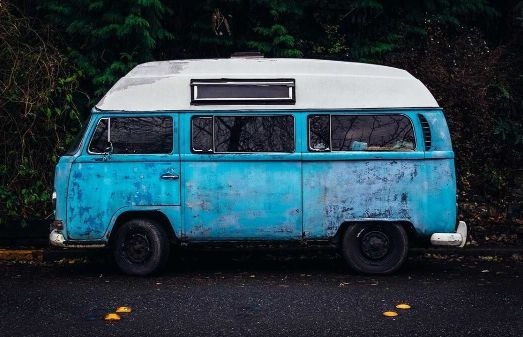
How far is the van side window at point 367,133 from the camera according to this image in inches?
385

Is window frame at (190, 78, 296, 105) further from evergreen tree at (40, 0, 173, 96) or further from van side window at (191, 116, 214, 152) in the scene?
evergreen tree at (40, 0, 173, 96)

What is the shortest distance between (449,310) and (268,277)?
2666 millimetres

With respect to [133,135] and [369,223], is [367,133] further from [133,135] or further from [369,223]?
[133,135]

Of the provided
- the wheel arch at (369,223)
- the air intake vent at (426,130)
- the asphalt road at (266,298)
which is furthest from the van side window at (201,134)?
the air intake vent at (426,130)

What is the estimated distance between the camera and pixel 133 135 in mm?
9836

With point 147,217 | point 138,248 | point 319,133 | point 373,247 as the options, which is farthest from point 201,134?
point 373,247

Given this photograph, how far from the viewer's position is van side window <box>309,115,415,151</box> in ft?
32.1

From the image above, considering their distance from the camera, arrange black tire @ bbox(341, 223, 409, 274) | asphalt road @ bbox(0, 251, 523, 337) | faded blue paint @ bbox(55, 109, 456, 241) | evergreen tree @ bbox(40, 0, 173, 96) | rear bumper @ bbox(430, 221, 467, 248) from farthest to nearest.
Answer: evergreen tree @ bbox(40, 0, 173, 96), black tire @ bbox(341, 223, 409, 274), faded blue paint @ bbox(55, 109, 456, 241), rear bumper @ bbox(430, 221, 467, 248), asphalt road @ bbox(0, 251, 523, 337)

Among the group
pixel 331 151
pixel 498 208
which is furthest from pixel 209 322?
pixel 498 208

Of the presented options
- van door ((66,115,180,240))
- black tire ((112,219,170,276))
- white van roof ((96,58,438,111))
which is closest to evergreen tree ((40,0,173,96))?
white van roof ((96,58,438,111))

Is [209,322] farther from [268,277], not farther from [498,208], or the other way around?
[498,208]

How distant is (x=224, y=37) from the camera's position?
14289 mm

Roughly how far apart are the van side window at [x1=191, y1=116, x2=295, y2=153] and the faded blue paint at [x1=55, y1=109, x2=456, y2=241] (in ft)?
0.32

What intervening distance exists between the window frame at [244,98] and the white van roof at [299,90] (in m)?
0.04
